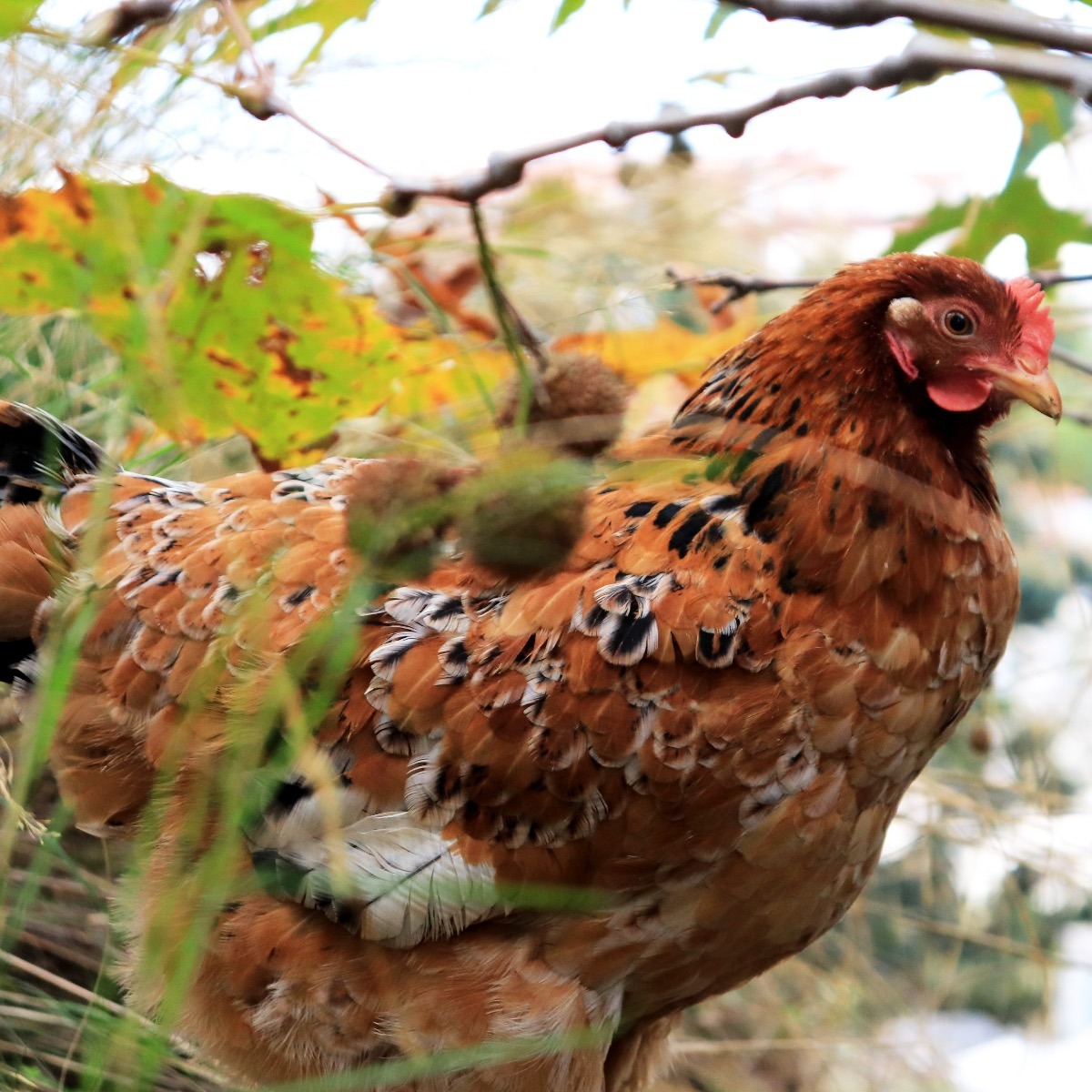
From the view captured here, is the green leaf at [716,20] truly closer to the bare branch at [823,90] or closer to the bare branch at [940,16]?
the bare branch at [823,90]

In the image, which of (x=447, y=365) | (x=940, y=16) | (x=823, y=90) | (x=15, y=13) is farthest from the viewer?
(x=447, y=365)

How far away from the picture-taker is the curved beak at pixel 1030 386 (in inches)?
50.6

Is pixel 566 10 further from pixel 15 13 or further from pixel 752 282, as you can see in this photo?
pixel 752 282

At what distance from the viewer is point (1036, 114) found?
4.73ft

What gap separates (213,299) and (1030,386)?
96 centimetres

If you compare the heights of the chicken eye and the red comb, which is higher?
the chicken eye

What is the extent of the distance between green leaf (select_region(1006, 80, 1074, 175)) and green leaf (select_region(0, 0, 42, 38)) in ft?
3.13

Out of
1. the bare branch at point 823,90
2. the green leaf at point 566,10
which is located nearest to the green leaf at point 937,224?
the green leaf at point 566,10

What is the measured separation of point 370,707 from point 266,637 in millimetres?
143

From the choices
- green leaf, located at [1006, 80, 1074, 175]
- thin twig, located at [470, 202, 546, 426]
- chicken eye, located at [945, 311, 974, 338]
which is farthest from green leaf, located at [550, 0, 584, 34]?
chicken eye, located at [945, 311, 974, 338]

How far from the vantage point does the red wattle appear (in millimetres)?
1339

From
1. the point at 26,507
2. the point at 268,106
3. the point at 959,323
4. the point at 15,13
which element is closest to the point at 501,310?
the point at 268,106

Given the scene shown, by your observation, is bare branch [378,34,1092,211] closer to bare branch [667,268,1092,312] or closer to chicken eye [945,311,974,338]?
chicken eye [945,311,974,338]

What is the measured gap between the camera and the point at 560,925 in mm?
1263
